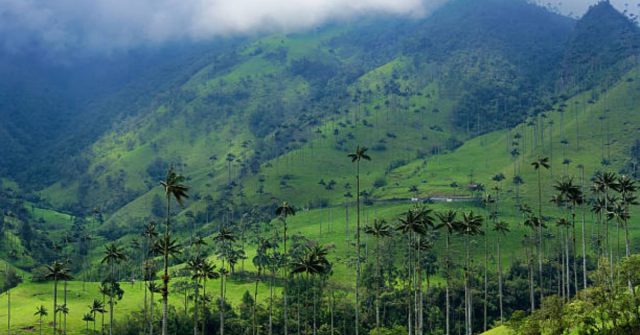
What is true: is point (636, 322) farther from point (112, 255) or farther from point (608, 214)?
point (112, 255)

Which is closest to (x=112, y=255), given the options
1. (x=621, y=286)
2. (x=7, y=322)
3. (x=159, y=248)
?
(x=159, y=248)

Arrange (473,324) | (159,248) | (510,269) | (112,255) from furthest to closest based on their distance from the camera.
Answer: (510,269), (473,324), (112,255), (159,248)

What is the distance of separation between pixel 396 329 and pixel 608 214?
Answer: 46245 mm

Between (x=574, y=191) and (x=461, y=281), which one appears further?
(x=461, y=281)

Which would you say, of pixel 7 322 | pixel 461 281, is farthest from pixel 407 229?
pixel 7 322

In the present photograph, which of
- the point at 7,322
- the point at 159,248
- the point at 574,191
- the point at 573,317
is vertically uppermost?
the point at 574,191

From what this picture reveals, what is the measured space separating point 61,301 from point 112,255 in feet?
283

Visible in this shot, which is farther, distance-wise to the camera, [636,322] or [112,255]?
[112,255]

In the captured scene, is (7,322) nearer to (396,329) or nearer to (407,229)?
(396,329)

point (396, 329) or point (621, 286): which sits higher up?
point (621, 286)

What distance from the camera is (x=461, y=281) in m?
183

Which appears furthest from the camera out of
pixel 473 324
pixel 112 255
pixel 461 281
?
pixel 461 281

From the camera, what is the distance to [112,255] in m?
125

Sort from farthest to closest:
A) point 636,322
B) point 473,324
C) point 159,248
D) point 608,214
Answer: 1. point 473,324
2. point 608,214
3. point 159,248
4. point 636,322
